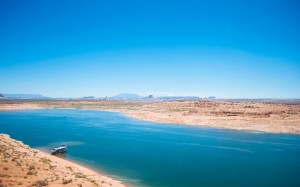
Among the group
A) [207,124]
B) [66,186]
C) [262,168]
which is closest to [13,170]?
[66,186]

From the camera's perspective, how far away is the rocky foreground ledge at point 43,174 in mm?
22203

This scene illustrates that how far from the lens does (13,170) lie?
82.3 ft

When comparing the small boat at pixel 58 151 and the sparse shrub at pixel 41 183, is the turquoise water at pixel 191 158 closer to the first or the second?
the small boat at pixel 58 151

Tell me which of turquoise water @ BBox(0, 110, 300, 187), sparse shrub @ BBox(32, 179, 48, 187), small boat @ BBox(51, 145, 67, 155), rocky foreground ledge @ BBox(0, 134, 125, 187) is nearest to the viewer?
sparse shrub @ BBox(32, 179, 48, 187)

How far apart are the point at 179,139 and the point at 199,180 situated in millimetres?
24697

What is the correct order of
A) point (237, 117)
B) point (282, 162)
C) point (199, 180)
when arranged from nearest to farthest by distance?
point (199, 180), point (282, 162), point (237, 117)

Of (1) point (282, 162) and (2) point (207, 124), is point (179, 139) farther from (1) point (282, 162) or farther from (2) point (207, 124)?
(2) point (207, 124)

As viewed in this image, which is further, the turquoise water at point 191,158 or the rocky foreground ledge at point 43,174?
the turquoise water at point 191,158

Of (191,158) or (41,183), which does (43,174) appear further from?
(191,158)

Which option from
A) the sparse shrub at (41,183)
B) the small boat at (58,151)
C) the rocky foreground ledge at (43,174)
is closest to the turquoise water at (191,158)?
the small boat at (58,151)

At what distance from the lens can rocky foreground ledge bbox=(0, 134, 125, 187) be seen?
22203mm

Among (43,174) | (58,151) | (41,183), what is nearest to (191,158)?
(58,151)

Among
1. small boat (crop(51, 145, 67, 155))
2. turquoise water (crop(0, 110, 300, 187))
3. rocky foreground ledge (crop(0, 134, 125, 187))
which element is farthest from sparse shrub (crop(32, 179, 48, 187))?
small boat (crop(51, 145, 67, 155))

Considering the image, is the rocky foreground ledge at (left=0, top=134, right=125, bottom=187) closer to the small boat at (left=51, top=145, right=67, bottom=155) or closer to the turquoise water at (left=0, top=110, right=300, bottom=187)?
the turquoise water at (left=0, top=110, right=300, bottom=187)
